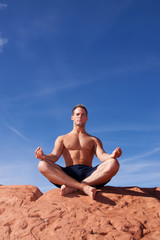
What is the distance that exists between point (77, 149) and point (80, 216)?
1960 millimetres

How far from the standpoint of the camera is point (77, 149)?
6.14 meters

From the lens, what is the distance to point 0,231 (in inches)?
170

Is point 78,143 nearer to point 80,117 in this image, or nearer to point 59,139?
point 59,139

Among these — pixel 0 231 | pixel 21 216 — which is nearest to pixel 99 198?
pixel 21 216

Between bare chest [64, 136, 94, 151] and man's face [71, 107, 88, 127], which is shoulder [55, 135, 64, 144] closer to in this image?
bare chest [64, 136, 94, 151]

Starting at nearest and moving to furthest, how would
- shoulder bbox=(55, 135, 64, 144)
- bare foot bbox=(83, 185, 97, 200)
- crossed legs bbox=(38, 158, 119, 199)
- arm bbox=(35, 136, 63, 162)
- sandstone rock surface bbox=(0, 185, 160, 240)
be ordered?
sandstone rock surface bbox=(0, 185, 160, 240) → bare foot bbox=(83, 185, 97, 200) → crossed legs bbox=(38, 158, 119, 199) → arm bbox=(35, 136, 63, 162) → shoulder bbox=(55, 135, 64, 144)

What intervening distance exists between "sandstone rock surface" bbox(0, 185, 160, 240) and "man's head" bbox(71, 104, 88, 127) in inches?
68.6

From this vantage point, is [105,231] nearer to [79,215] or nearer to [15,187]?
[79,215]

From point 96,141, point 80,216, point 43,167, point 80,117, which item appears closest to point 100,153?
point 96,141

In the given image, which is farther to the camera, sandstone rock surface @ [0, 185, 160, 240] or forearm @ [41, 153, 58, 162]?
forearm @ [41, 153, 58, 162]

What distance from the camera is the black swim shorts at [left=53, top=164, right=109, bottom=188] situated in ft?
19.0

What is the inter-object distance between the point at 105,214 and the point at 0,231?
1.89 m

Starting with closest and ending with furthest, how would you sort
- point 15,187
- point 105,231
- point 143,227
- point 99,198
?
point 105,231
point 143,227
point 99,198
point 15,187

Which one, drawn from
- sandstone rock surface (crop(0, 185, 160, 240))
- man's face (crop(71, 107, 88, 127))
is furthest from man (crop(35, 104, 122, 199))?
sandstone rock surface (crop(0, 185, 160, 240))
